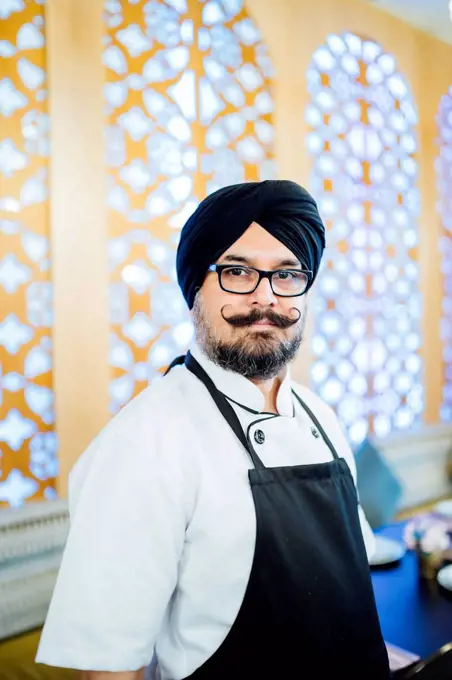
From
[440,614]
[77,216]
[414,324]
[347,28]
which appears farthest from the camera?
[414,324]

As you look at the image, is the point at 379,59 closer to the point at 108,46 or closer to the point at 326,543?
the point at 108,46

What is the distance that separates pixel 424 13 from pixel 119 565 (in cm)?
378

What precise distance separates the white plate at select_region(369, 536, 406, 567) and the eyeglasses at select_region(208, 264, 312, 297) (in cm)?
103

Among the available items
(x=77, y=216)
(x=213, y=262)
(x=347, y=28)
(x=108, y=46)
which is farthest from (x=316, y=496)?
(x=347, y=28)

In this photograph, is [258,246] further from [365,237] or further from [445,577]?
[365,237]

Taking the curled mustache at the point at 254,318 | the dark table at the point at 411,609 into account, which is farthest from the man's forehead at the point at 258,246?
the dark table at the point at 411,609

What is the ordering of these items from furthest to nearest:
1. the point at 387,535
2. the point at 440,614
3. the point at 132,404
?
the point at 387,535 < the point at 440,614 < the point at 132,404

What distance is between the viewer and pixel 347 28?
3.33 m

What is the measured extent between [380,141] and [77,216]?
2.10m

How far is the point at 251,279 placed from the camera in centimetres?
123

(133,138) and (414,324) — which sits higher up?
(133,138)

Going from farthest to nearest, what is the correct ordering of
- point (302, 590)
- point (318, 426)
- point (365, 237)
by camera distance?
1. point (365, 237)
2. point (318, 426)
3. point (302, 590)

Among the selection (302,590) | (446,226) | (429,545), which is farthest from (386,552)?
(446,226)

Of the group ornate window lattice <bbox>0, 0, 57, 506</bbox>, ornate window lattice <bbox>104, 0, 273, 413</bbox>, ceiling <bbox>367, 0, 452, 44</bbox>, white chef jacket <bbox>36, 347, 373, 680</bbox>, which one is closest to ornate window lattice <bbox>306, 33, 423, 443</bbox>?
ceiling <bbox>367, 0, 452, 44</bbox>
